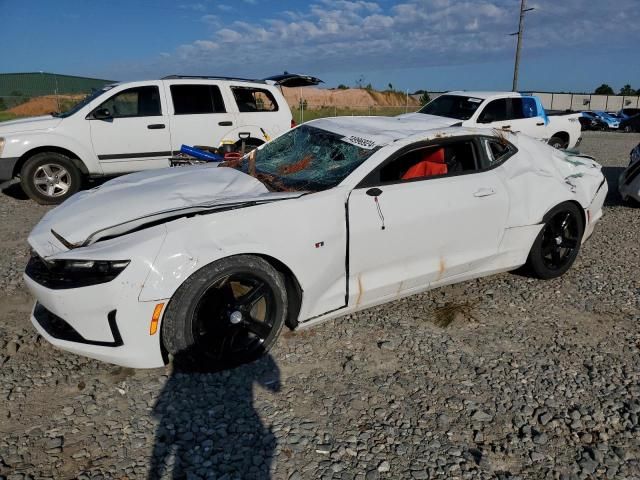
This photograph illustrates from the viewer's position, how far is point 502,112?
10.6 metres

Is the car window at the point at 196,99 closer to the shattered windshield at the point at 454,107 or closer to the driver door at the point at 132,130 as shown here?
the driver door at the point at 132,130

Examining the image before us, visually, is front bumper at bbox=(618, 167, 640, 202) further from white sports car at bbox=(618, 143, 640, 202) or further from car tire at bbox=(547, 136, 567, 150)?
car tire at bbox=(547, 136, 567, 150)

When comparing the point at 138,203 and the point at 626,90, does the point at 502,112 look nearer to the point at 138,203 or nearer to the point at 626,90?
the point at 138,203

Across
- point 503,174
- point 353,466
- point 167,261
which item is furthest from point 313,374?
point 503,174

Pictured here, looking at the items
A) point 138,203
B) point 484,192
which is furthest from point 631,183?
point 138,203

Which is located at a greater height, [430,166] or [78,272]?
[430,166]

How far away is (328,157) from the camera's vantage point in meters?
3.68

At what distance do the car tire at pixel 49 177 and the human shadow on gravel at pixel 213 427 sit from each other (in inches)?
204

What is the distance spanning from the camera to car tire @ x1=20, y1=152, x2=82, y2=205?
6984 mm

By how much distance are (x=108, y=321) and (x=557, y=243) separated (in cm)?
372

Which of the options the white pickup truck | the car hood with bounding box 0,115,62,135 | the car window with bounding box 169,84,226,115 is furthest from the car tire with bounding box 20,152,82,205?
the white pickup truck

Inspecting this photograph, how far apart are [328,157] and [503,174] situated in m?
1.41

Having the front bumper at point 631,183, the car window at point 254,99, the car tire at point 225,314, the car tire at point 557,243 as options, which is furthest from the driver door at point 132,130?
the front bumper at point 631,183

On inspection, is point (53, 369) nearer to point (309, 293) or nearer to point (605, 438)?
point (309, 293)
